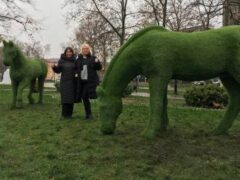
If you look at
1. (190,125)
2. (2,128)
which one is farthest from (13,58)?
(190,125)

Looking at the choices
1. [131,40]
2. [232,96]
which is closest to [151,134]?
[131,40]

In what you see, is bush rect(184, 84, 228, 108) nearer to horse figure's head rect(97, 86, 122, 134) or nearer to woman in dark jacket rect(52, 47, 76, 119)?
woman in dark jacket rect(52, 47, 76, 119)

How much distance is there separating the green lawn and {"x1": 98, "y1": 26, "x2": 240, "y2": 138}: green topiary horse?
Result: 2.72 ft

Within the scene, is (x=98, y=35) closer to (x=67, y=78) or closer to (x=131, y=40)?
(x=67, y=78)

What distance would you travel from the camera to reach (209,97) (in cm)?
1791

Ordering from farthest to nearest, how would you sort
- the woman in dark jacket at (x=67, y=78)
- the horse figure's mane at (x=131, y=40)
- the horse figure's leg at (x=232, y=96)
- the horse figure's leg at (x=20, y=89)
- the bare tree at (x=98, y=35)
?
the bare tree at (x=98, y=35) < the horse figure's leg at (x=20, y=89) < the woman in dark jacket at (x=67, y=78) < the horse figure's leg at (x=232, y=96) < the horse figure's mane at (x=131, y=40)

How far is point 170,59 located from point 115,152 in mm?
2036

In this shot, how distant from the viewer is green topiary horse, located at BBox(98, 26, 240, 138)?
848 centimetres

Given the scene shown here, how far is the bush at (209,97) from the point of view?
1777cm

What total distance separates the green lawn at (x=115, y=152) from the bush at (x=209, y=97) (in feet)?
19.8

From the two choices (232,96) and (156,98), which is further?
(232,96)

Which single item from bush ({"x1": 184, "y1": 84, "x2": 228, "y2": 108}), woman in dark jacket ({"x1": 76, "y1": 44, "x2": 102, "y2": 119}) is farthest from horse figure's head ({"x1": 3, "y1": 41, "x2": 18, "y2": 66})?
bush ({"x1": 184, "y1": 84, "x2": 228, "y2": 108})

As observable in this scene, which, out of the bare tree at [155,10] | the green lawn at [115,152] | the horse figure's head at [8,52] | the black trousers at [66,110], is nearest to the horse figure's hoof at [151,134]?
A: the green lawn at [115,152]

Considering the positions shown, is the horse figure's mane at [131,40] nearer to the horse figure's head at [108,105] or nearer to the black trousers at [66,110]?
the horse figure's head at [108,105]
